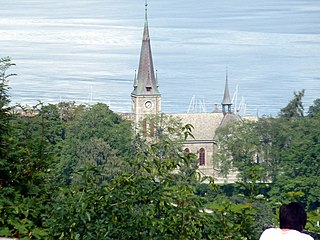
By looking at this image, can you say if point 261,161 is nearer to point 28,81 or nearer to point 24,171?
point 28,81

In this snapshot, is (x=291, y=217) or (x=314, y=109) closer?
(x=291, y=217)

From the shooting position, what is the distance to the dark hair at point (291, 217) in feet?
8.41

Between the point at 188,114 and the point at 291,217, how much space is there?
5898cm

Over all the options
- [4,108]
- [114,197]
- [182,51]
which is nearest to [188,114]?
[182,51]

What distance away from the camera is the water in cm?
5731

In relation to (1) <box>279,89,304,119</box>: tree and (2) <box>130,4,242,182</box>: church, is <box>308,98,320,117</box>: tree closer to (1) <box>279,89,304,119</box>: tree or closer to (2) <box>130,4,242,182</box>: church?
(1) <box>279,89,304,119</box>: tree

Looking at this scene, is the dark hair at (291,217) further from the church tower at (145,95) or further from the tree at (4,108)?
the church tower at (145,95)

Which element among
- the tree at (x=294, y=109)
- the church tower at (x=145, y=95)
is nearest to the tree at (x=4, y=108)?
the tree at (x=294, y=109)

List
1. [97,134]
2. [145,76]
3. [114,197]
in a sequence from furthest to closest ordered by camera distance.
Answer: [145,76] < [97,134] < [114,197]

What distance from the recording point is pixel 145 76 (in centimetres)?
6856

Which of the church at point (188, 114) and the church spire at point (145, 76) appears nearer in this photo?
the church at point (188, 114)

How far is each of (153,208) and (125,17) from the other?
81.4 meters

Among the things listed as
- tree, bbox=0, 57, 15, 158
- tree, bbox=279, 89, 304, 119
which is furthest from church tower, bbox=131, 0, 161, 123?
tree, bbox=0, 57, 15, 158

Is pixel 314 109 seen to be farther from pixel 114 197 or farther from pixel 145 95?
pixel 114 197
